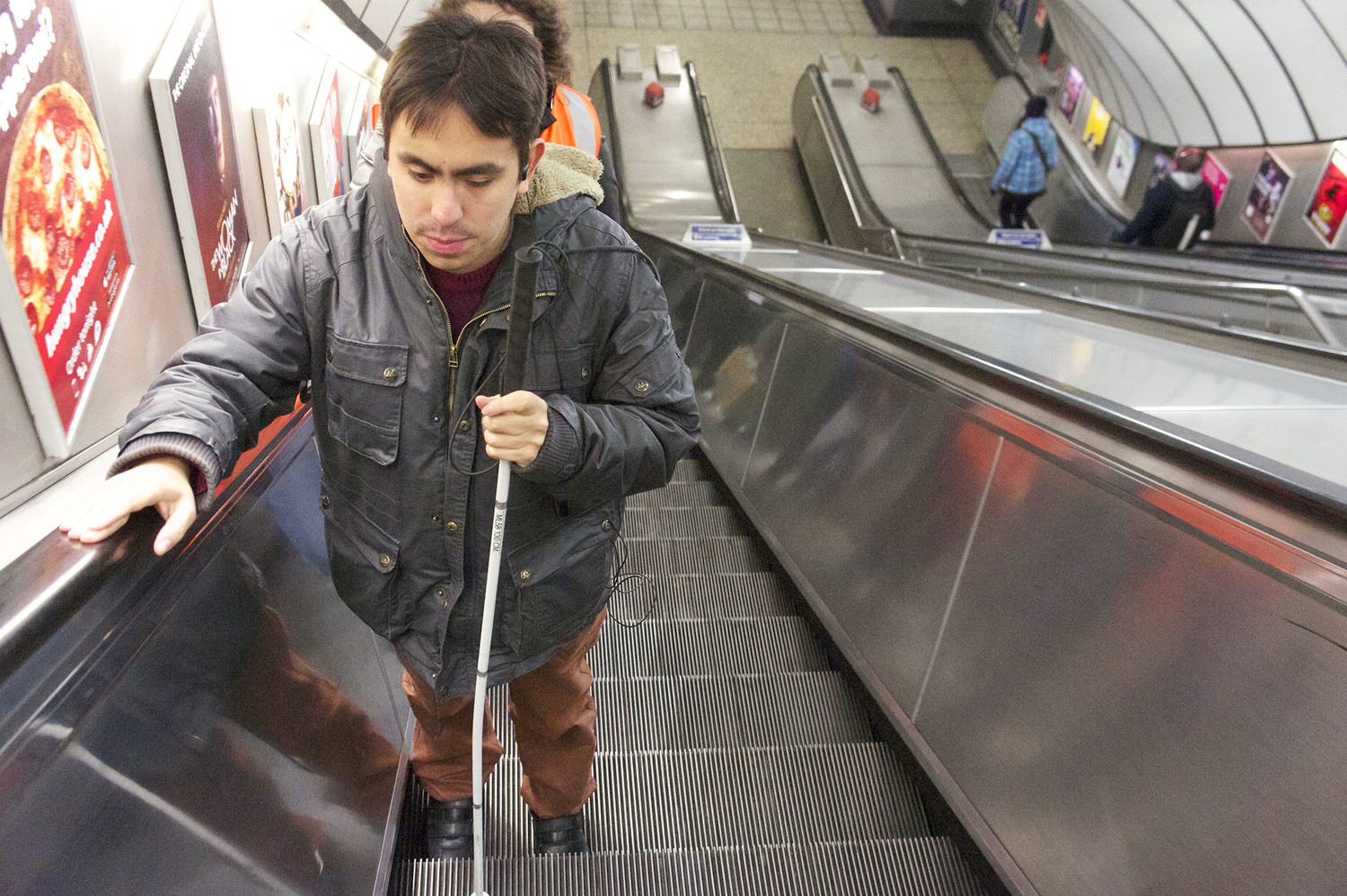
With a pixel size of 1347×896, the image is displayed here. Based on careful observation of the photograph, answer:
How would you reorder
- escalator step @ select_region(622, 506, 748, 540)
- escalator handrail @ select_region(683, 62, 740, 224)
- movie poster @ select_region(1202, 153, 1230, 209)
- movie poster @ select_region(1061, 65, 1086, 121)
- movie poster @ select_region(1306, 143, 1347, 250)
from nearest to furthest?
escalator step @ select_region(622, 506, 748, 540) < movie poster @ select_region(1306, 143, 1347, 250) < escalator handrail @ select_region(683, 62, 740, 224) < movie poster @ select_region(1202, 153, 1230, 209) < movie poster @ select_region(1061, 65, 1086, 121)

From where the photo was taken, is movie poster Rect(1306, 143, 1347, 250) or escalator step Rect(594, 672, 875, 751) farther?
movie poster Rect(1306, 143, 1347, 250)

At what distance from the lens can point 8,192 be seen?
6.15ft

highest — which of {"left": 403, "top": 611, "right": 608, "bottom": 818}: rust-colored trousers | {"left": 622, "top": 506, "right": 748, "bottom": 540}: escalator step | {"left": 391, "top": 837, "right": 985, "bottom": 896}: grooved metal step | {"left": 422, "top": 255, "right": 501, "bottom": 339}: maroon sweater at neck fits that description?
{"left": 422, "top": 255, "right": 501, "bottom": 339}: maroon sweater at neck

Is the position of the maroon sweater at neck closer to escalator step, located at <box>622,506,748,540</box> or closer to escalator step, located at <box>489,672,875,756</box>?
escalator step, located at <box>489,672,875,756</box>

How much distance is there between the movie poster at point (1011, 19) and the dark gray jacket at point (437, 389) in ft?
53.2

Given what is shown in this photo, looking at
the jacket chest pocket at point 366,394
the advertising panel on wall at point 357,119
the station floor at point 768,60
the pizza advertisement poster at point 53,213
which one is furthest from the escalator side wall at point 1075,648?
the station floor at point 768,60

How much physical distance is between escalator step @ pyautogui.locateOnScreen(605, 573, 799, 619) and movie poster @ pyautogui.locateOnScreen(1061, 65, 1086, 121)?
14.0 m

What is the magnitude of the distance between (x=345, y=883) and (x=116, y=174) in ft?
6.85

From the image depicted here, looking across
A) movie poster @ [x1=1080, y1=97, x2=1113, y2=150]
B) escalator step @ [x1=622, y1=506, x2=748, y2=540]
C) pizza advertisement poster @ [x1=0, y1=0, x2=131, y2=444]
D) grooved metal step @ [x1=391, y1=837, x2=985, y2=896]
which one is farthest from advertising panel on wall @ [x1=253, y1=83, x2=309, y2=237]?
movie poster @ [x1=1080, y1=97, x2=1113, y2=150]

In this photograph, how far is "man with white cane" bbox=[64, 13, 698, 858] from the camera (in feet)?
4.05

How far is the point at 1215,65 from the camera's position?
11312 millimetres

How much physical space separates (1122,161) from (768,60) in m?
6.04

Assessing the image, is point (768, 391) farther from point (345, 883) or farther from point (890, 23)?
point (890, 23)

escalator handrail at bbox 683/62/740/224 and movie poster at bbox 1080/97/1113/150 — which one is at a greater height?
movie poster at bbox 1080/97/1113/150
